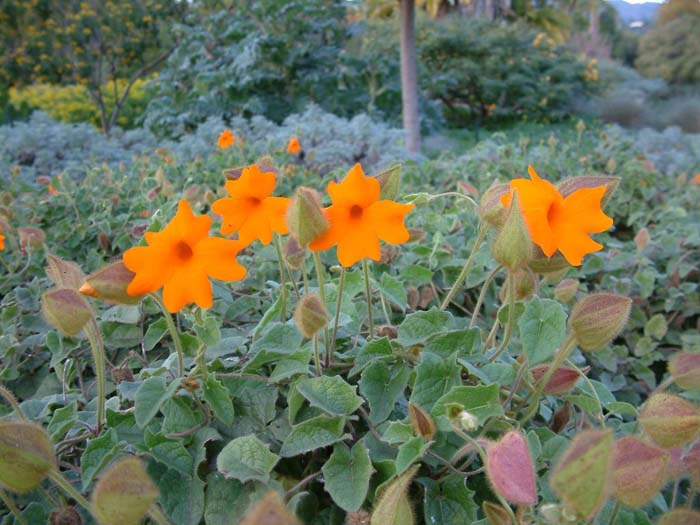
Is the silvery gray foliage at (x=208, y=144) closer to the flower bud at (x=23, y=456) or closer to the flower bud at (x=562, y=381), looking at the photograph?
the flower bud at (x=562, y=381)

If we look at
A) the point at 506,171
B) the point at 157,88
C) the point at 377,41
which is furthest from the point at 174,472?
the point at 377,41

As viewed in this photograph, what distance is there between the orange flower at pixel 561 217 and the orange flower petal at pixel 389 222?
116 millimetres

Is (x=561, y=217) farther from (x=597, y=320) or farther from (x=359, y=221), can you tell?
(x=359, y=221)

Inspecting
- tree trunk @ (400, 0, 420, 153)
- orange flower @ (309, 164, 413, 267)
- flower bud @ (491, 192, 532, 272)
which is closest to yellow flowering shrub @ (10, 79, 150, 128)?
tree trunk @ (400, 0, 420, 153)

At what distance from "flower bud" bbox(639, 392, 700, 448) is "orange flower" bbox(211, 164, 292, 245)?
42cm

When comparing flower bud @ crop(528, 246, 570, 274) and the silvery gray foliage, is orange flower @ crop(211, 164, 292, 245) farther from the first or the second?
the silvery gray foliage

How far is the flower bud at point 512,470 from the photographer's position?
498 millimetres

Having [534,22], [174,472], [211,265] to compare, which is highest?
[211,265]

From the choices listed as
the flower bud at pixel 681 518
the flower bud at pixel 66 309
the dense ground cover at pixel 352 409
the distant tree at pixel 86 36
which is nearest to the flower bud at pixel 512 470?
the dense ground cover at pixel 352 409

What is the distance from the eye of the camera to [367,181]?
0.65 meters

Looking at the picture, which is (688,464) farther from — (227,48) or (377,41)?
(377,41)

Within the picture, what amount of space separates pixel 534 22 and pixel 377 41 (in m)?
9.24

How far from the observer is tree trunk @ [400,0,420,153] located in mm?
5223

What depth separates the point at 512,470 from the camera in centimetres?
51
